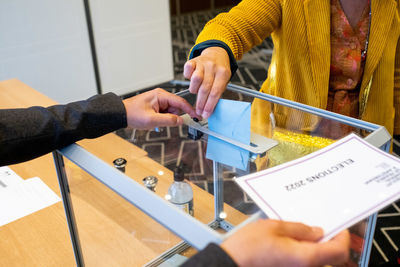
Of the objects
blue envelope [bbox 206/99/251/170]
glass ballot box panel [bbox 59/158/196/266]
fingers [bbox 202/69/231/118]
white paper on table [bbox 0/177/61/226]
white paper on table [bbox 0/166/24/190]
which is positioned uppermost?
fingers [bbox 202/69/231/118]

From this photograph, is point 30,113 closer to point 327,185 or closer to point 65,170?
point 65,170

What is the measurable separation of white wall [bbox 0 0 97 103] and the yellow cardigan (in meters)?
2.28

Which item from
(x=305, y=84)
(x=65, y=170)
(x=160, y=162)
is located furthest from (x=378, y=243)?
(x=65, y=170)

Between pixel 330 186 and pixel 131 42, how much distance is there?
10.4ft

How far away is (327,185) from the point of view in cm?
55

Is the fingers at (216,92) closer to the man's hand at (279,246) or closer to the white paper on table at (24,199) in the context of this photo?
the man's hand at (279,246)

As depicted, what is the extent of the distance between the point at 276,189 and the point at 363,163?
0.16m

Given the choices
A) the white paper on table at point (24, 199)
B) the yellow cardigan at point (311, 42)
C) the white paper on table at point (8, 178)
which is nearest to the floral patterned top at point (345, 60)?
the yellow cardigan at point (311, 42)

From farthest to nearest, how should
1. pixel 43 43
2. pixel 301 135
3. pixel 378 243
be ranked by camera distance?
pixel 43 43
pixel 378 243
pixel 301 135

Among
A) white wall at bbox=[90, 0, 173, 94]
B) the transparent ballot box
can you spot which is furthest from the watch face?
white wall at bbox=[90, 0, 173, 94]

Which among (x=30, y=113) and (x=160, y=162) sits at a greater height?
(x=30, y=113)

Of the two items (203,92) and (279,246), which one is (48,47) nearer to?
(203,92)

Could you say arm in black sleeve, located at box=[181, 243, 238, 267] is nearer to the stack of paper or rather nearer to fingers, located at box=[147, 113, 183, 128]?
fingers, located at box=[147, 113, 183, 128]

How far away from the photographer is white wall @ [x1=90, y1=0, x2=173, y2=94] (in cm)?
325
